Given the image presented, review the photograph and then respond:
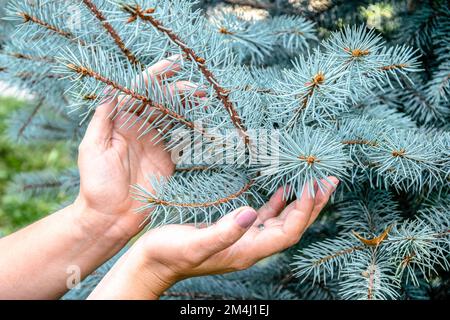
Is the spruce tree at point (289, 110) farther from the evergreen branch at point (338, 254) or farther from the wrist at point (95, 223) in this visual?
the wrist at point (95, 223)

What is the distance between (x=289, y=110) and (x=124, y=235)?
46cm

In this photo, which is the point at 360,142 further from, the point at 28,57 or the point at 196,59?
the point at 28,57

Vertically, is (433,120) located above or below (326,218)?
above

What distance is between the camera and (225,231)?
2.27 feet

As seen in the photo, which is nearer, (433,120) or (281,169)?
(281,169)

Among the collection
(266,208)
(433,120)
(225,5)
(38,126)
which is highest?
(225,5)

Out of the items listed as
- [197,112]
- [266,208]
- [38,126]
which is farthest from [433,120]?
[38,126]

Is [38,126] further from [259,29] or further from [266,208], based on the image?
[266,208]

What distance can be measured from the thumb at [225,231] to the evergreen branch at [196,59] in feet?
0.36

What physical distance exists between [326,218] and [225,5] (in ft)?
1.89

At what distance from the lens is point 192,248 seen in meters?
0.74

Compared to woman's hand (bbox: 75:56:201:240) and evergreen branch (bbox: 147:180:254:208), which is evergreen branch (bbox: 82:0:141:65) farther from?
evergreen branch (bbox: 147:180:254:208)

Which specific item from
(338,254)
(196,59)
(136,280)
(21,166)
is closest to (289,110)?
(196,59)
